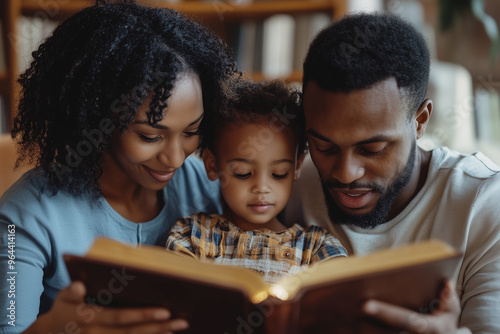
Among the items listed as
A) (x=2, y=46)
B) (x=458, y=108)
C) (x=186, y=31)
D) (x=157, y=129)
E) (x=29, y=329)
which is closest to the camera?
(x=29, y=329)

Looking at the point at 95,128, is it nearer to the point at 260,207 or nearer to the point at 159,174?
the point at 159,174

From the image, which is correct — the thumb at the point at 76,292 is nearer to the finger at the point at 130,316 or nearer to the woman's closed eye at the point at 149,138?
the finger at the point at 130,316

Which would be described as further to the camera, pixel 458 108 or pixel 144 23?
pixel 458 108

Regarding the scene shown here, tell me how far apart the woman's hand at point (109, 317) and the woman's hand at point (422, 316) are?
0.36 metres

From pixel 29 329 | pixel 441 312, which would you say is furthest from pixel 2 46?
pixel 441 312

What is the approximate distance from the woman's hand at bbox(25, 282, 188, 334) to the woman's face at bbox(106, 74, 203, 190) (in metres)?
0.42

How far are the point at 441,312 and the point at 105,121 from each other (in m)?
0.89

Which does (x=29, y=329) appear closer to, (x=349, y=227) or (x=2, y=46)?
(x=349, y=227)

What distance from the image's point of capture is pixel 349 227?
59.9 inches

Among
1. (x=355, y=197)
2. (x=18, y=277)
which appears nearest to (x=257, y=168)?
(x=355, y=197)

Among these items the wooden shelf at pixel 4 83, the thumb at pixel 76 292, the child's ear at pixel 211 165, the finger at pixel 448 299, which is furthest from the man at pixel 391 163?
the wooden shelf at pixel 4 83

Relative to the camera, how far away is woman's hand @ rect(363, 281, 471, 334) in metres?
1.00

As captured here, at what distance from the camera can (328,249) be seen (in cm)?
142

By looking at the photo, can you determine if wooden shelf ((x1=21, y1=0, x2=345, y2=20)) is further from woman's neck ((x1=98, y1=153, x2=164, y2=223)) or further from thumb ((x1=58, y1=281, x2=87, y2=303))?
thumb ((x1=58, y1=281, x2=87, y2=303))
